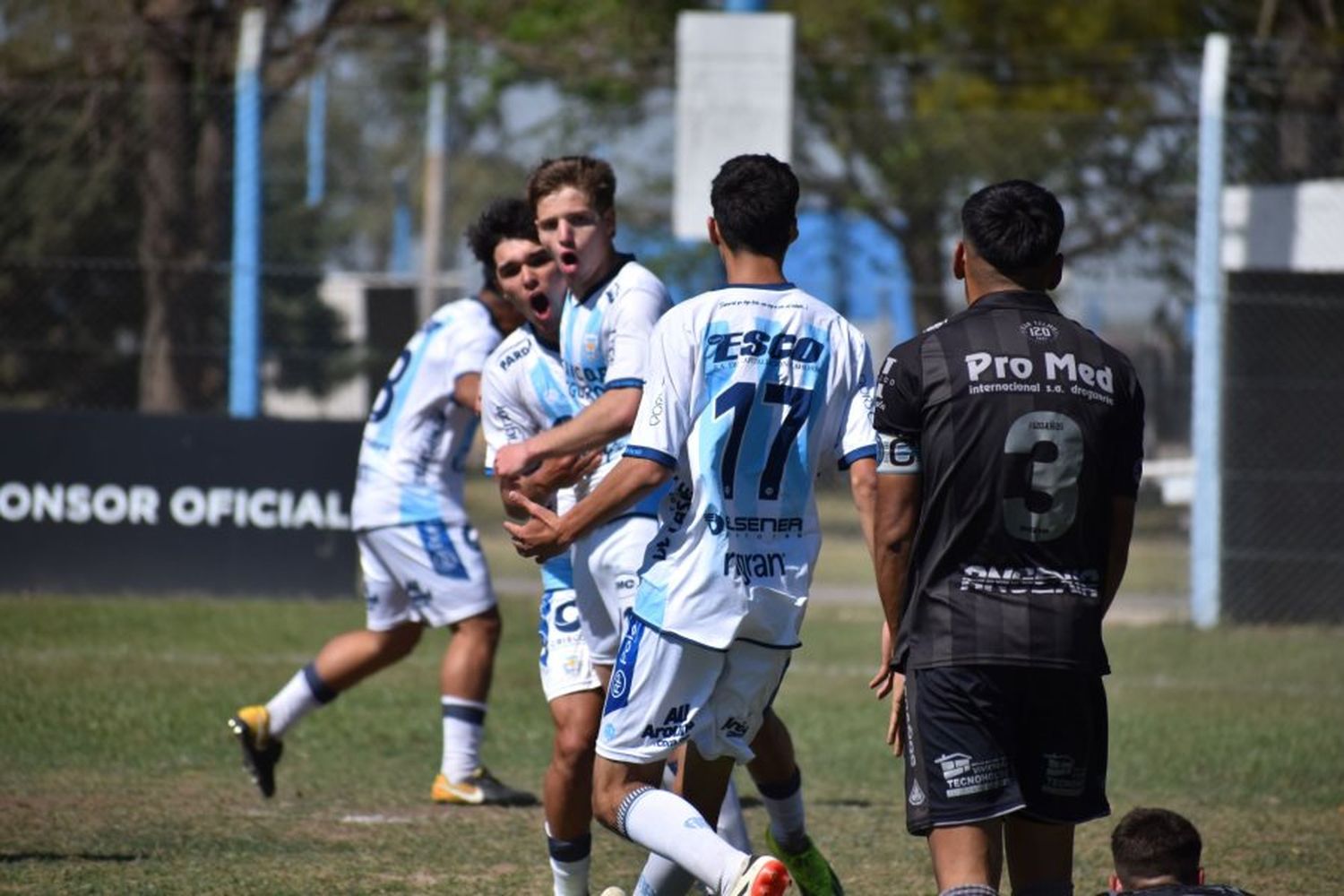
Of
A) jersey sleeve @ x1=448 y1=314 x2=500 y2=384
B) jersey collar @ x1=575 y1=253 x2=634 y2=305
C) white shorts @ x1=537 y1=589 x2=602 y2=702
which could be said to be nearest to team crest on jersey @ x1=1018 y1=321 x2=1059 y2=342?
jersey collar @ x1=575 y1=253 x2=634 y2=305

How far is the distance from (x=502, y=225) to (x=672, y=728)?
91.2 inches

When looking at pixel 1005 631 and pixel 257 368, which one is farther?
pixel 257 368

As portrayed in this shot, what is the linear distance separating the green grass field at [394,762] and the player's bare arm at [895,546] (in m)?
1.89

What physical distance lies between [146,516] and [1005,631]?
A: 31.9ft

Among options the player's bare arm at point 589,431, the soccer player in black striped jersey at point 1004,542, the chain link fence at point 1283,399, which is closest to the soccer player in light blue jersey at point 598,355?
the player's bare arm at point 589,431

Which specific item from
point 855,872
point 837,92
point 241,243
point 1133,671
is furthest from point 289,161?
point 855,872

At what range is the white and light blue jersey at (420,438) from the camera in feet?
26.0

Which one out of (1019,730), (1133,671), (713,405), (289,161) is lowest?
(1133,671)

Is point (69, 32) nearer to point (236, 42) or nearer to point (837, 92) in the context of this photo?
point (236, 42)

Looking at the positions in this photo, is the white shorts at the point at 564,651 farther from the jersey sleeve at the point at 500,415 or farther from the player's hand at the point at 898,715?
the player's hand at the point at 898,715

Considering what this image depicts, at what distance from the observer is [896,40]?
24547 mm

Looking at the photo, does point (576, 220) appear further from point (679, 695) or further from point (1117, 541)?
point (1117, 541)

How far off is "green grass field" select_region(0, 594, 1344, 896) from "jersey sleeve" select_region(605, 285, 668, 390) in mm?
1790

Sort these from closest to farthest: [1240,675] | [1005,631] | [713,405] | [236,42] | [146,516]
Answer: [1005,631] < [713,405] < [1240,675] < [146,516] < [236,42]
